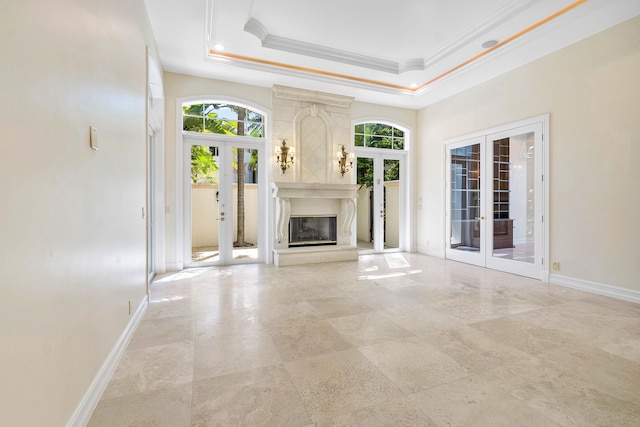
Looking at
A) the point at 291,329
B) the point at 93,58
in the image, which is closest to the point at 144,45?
the point at 93,58

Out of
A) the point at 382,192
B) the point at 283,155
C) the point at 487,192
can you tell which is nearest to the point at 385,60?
the point at 283,155

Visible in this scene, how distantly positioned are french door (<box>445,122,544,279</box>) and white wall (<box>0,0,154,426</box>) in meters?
5.42

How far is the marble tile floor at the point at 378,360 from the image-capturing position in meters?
1.78

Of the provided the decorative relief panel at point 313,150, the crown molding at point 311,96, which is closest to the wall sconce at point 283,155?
the decorative relief panel at point 313,150

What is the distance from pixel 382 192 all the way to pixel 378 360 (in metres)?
5.32

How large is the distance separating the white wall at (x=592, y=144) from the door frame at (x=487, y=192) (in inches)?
3.6

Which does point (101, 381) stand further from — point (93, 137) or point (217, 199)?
point (217, 199)

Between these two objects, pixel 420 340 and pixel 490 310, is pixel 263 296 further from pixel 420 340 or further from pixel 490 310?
pixel 490 310

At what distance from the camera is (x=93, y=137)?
6.23ft

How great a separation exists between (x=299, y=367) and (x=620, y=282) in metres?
4.17

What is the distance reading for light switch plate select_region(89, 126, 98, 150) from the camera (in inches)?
73.5

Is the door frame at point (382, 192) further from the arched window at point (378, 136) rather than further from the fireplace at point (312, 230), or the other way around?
the fireplace at point (312, 230)

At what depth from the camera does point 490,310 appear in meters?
3.44

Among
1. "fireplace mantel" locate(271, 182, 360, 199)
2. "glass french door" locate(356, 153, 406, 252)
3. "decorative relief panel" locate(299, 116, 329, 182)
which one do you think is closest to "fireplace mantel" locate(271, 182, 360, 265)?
"fireplace mantel" locate(271, 182, 360, 199)
